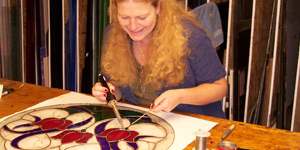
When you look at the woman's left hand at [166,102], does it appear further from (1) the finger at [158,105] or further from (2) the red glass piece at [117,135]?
(2) the red glass piece at [117,135]

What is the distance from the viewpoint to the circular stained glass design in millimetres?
920

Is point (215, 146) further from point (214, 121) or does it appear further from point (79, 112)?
point (79, 112)

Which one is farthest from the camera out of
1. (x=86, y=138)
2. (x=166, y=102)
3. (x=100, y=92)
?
(x=100, y=92)

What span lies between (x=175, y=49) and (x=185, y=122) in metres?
0.37

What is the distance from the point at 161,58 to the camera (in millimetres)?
1334

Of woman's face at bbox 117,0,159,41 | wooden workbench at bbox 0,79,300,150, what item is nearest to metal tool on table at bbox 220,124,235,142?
wooden workbench at bbox 0,79,300,150

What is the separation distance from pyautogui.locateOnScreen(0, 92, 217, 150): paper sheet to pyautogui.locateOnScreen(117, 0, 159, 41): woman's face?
11.7 inches

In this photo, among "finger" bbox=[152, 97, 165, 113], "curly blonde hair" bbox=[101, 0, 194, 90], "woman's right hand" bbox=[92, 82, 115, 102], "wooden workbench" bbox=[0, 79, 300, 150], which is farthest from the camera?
"curly blonde hair" bbox=[101, 0, 194, 90]

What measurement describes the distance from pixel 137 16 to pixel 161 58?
0.21m

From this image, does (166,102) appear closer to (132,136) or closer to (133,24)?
(132,136)

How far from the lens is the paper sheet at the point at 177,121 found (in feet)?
3.10

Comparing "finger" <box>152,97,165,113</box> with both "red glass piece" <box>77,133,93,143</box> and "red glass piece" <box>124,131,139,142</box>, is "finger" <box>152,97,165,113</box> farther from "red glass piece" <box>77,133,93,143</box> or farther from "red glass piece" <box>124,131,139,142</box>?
"red glass piece" <box>77,133,93,143</box>

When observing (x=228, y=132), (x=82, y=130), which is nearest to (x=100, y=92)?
(x=82, y=130)

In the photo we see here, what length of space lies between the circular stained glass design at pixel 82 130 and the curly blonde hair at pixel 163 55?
0.25 metres
